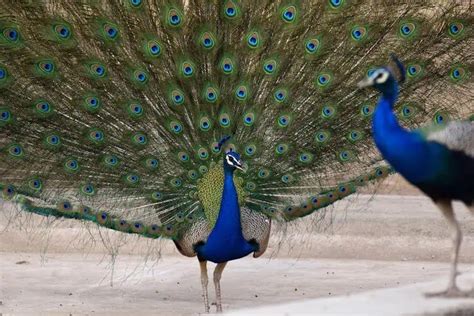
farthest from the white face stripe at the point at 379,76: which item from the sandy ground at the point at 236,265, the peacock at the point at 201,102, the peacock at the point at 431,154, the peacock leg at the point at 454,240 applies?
the sandy ground at the point at 236,265

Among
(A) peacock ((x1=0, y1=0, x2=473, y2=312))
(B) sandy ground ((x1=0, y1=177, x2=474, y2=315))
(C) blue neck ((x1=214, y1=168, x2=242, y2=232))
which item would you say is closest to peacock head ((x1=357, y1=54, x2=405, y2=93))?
(C) blue neck ((x1=214, y1=168, x2=242, y2=232))

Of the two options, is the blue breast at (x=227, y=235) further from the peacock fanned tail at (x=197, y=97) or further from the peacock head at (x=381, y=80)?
the peacock head at (x=381, y=80)

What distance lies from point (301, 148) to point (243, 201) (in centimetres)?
56

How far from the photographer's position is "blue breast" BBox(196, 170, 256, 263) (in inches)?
338

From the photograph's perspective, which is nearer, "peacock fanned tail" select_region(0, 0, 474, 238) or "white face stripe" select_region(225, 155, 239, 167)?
"white face stripe" select_region(225, 155, 239, 167)

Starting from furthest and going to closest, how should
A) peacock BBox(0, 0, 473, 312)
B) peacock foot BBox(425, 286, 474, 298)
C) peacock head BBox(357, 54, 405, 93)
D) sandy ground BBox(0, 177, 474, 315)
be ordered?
sandy ground BBox(0, 177, 474, 315)
peacock BBox(0, 0, 473, 312)
peacock foot BBox(425, 286, 474, 298)
peacock head BBox(357, 54, 405, 93)

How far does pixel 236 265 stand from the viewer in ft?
38.6

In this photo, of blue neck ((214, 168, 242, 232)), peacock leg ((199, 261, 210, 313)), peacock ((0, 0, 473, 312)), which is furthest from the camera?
peacock ((0, 0, 473, 312))

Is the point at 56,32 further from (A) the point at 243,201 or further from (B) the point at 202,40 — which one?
(A) the point at 243,201

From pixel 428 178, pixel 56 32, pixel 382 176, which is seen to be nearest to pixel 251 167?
pixel 382 176

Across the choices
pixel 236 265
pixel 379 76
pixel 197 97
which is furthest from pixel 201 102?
pixel 379 76

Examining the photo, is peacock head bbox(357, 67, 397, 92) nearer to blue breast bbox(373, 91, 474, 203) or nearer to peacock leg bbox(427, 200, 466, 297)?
blue breast bbox(373, 91, 474, 203)

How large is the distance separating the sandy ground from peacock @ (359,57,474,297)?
14.1 feet

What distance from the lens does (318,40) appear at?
359 inches
